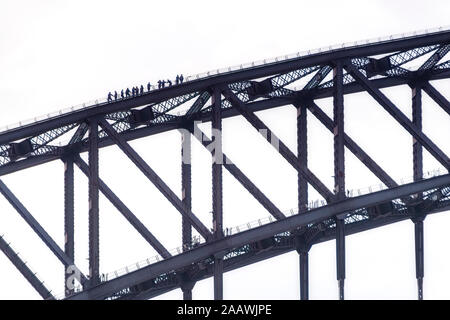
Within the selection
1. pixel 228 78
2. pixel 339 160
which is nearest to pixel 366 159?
pixel 339 160

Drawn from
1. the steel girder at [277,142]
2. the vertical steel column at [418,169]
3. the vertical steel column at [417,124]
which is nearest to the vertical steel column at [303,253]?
the steel girder at [277,142]

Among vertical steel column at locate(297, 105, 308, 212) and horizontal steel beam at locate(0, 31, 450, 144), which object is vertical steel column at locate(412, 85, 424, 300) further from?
vertical steel column at locate(297, 105, 308, 212)

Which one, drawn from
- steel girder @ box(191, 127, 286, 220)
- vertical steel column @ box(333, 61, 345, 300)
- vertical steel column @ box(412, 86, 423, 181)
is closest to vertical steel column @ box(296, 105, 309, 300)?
vertical steel column @ box(333, 61, 345, 300)

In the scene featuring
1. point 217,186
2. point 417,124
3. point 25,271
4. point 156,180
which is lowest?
point 25,271

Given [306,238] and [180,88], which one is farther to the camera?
[306,238]

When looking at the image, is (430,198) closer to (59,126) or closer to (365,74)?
(365,74)

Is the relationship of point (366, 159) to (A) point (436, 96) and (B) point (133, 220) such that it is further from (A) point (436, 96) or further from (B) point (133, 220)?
(B) point (133, 220)
